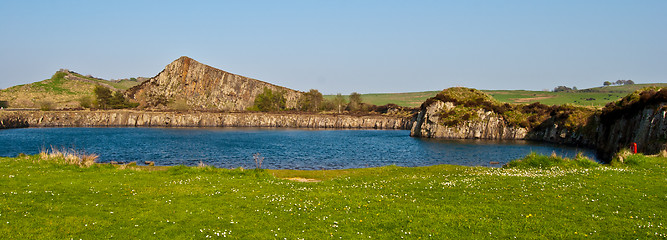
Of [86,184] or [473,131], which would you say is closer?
[86,184]

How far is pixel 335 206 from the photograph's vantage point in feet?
53.5

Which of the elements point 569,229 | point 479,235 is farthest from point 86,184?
point 569,229

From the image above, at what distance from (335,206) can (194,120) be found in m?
134

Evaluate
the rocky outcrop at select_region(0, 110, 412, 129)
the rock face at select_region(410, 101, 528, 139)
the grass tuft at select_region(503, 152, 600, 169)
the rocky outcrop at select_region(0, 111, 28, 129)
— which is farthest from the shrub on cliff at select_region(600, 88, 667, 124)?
the rocky outcrop at select_region(0, 111, 28, 129)

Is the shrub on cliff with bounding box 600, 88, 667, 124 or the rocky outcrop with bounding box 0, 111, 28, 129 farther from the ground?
the shrub on cliff with bounding box 600, 88, 667, 124

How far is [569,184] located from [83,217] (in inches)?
867

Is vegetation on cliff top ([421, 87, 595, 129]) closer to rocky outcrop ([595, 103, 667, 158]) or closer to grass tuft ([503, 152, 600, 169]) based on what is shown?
rocky outcrop ([595, 103, 667, 158])

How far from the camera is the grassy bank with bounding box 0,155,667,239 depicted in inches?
497

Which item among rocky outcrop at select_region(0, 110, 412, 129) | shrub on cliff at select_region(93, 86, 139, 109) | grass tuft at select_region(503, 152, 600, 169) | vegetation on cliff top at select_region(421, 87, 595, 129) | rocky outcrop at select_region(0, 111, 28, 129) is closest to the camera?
grass tuft at select_region(503, 152, 600, 169)

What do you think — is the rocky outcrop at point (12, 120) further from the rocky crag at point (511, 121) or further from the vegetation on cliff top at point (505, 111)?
the vegetation on cliff top at point (505, 111)

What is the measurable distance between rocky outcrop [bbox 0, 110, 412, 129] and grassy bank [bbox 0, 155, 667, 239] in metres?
120

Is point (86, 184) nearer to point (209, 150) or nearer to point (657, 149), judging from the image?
point (209, 150)

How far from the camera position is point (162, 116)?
5418 inches

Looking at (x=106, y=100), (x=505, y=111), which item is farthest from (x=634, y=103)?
(x=106, y=100)
